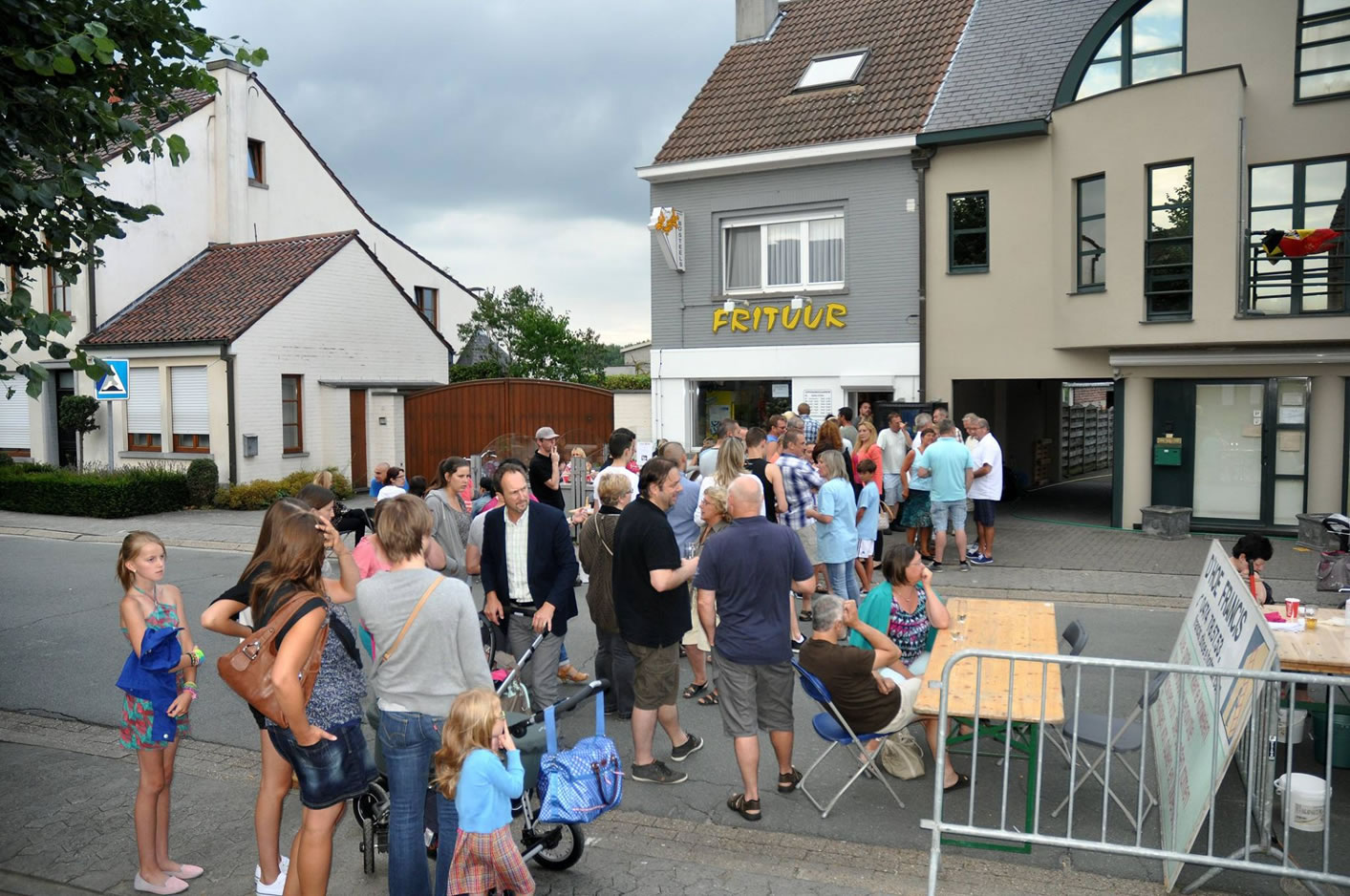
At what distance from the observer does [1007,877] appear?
467 cm

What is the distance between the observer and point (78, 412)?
21.2 metres

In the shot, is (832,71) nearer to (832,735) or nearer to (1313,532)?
(1313,532)

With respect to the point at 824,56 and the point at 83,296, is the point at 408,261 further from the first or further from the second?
the point at 824,56

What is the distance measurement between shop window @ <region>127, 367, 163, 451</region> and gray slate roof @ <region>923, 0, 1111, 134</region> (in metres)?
16.5

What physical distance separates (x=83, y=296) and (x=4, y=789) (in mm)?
18987

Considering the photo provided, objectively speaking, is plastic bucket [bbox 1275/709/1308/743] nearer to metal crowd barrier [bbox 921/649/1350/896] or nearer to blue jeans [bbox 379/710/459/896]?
metal crowd barrier [bbox 921/649/1350/896]

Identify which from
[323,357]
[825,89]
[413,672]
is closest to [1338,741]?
[413,672]

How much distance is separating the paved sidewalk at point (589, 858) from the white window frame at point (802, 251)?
12462mm

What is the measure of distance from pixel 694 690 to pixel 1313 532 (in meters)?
9.68

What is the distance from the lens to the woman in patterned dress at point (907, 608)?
19.5ft

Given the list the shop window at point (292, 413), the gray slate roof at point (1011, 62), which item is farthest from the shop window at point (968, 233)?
the shop window at point (292, 413)

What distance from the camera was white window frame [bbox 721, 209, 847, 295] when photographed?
55.1ft

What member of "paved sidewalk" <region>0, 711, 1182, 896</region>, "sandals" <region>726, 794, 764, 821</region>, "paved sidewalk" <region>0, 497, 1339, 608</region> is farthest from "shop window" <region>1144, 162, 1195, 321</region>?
"sandals" <region>726, 794, 764, 821</region>

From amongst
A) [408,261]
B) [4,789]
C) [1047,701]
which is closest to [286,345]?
[408,261]
